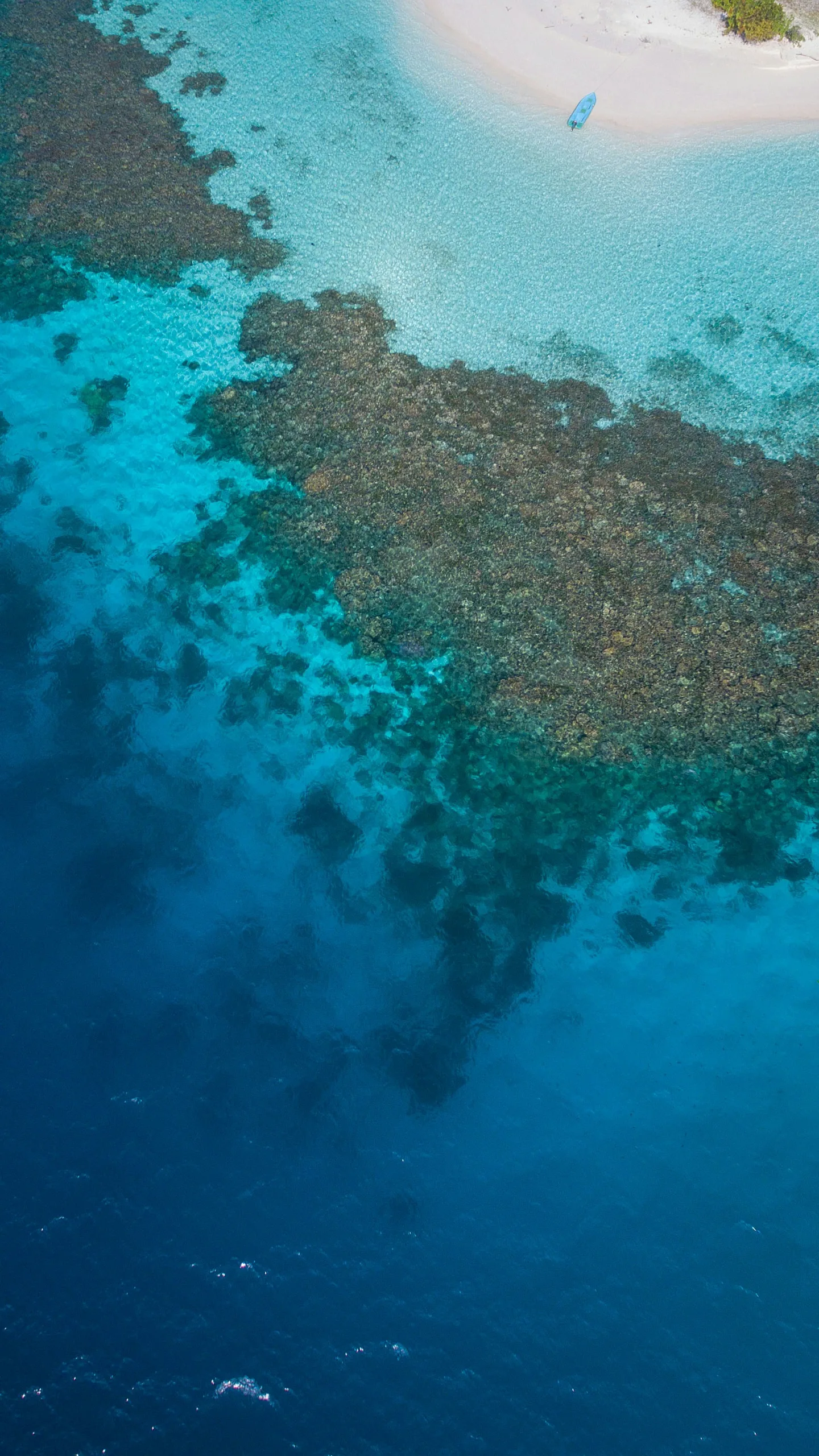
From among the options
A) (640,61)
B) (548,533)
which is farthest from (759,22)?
(548,533)

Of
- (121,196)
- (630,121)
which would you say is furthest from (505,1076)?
(630,121)

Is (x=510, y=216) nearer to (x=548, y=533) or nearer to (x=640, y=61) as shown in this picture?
(x=640, y=61)

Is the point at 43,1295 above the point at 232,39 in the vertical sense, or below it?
below

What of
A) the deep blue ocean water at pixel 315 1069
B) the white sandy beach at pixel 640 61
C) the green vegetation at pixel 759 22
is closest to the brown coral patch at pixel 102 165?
the deep blue ocean water at pixel 315 1069

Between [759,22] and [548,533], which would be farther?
[759,22]

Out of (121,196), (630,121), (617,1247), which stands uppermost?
(630,121)

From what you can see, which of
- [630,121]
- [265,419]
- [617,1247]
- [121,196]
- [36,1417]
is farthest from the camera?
[630,121]

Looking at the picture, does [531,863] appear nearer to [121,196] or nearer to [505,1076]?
[505,1076]
